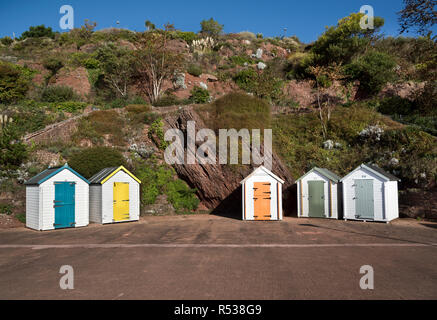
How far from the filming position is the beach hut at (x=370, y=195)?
13641mm

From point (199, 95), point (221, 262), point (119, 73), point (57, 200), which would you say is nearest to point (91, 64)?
point (119, 73)

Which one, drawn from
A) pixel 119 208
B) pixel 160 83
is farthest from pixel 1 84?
pixel 119 208

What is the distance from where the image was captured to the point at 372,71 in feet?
100

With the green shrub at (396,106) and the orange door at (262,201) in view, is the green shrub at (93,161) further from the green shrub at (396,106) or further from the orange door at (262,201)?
the green shrub at (396,106)

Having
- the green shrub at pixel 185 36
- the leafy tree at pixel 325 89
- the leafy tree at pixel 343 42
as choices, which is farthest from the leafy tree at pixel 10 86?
the leafy tree at pixel 343 42

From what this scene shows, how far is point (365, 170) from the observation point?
14156 millimetres

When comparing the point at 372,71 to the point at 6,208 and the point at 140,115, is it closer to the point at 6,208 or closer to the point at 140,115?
the point at 140,115

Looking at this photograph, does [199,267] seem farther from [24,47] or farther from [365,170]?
[24,47]

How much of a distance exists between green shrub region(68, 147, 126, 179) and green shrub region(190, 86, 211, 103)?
52.6 feet

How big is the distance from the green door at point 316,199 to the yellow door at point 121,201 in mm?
9911

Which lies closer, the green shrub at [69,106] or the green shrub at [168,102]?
the green shrub at [69,106]

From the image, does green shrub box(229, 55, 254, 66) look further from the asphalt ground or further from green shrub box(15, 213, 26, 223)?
green shrub box(15, 213, 26, 223)

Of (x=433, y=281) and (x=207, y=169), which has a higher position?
(x=207, y=169)
